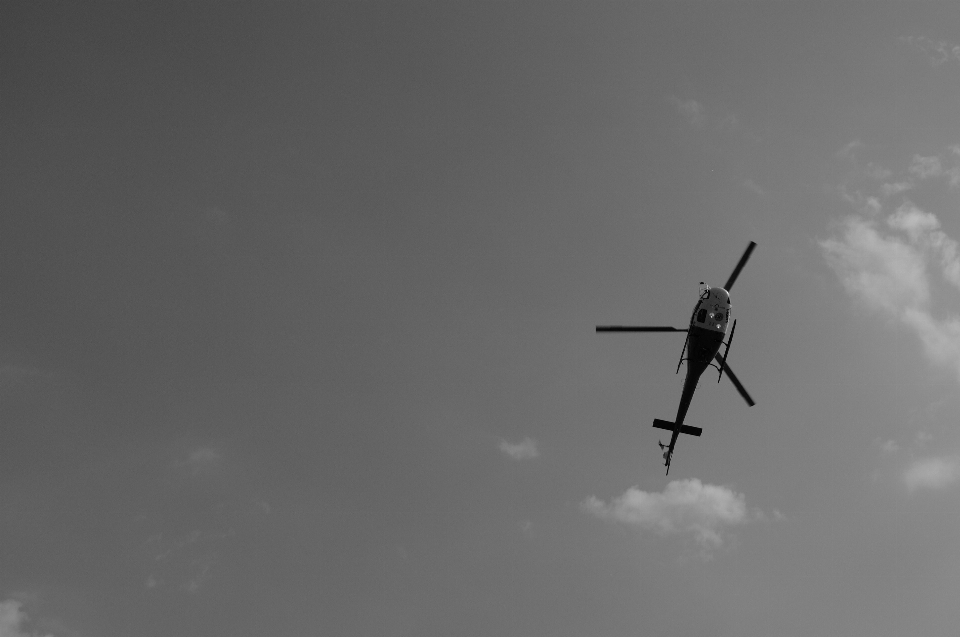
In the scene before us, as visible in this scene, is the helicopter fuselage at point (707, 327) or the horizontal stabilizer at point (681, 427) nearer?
the helicopter fuselage at point (707, 327)

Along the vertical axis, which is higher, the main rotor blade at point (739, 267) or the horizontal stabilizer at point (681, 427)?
the main rotor blade at point (739, 267)

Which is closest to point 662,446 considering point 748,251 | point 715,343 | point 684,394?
point 684,394

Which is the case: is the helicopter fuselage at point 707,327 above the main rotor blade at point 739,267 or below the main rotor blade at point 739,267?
below

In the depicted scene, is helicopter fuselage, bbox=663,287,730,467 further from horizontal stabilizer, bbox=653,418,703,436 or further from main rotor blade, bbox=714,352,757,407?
horizontal stabilizer, bbox=653,418,703,436

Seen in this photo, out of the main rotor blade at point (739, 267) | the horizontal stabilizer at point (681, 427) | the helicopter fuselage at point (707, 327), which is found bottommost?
the horizontal stabilizer at point (681, 427)

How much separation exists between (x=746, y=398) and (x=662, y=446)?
24.7ft

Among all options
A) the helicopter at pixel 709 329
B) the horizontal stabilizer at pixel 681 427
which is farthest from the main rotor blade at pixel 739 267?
the horizontal stabilizer at pixel 681 427

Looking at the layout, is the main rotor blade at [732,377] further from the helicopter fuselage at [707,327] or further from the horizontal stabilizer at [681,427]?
the horizontal stabilizer at [681,427]

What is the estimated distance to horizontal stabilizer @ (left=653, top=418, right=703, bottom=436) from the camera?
56.0m

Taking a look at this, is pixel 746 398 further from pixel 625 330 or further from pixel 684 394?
pixel 625 330

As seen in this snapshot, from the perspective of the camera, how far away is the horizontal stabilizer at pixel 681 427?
55969 millimetres

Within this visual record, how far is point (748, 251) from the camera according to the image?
48875 millimetres

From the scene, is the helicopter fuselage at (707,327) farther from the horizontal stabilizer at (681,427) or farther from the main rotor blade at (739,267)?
the horizontal stabilizer at (681,427)

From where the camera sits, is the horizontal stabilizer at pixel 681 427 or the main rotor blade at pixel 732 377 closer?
the main rotor blade at pixel 732 377
